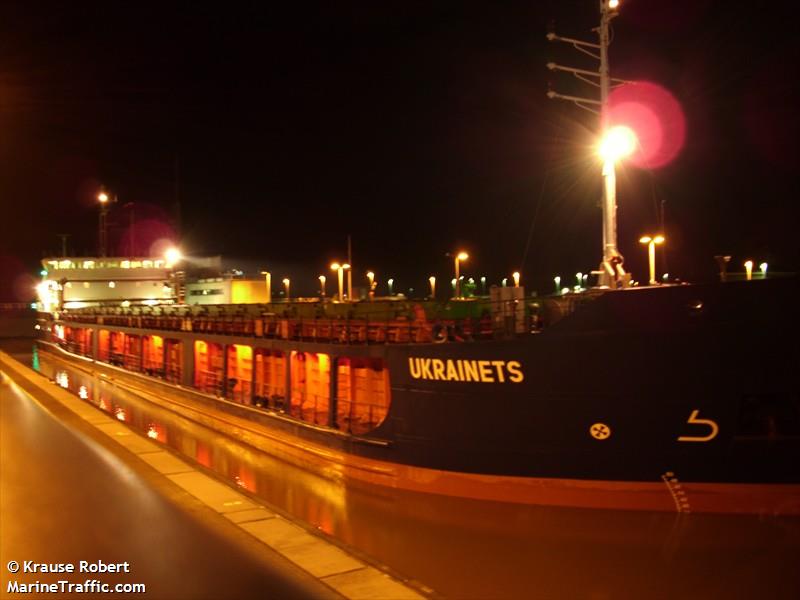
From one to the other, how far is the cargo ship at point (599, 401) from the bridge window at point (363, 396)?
95cm

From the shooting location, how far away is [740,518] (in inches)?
365

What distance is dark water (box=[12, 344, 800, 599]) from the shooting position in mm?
7812

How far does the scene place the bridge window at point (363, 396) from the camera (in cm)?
1388

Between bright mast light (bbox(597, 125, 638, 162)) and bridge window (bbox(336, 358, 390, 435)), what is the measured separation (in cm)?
606

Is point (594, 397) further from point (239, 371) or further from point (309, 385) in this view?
point (239, 371)

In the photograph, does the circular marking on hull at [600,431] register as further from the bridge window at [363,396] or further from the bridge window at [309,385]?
the bridge window at [309,385]

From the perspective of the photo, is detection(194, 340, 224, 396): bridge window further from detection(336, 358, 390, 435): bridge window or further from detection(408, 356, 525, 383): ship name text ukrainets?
detection(408, 356, 525, 383): ship name text ukrainets

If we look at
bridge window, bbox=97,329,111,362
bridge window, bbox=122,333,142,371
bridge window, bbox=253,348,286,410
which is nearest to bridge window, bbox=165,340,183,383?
bridge window, bbox=122,333,142,371

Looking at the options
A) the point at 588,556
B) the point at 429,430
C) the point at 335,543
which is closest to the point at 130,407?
the point at 429,430

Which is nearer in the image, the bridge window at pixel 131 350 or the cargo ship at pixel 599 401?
the cargo ship at pixel 599 401

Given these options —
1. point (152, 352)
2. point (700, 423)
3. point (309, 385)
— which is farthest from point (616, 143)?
point (152, 352)

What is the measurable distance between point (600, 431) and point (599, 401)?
0.45 metres

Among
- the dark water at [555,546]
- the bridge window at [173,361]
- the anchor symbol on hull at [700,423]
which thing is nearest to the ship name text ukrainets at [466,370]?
the dark water at [555,546]

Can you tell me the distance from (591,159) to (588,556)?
8.91 metres
